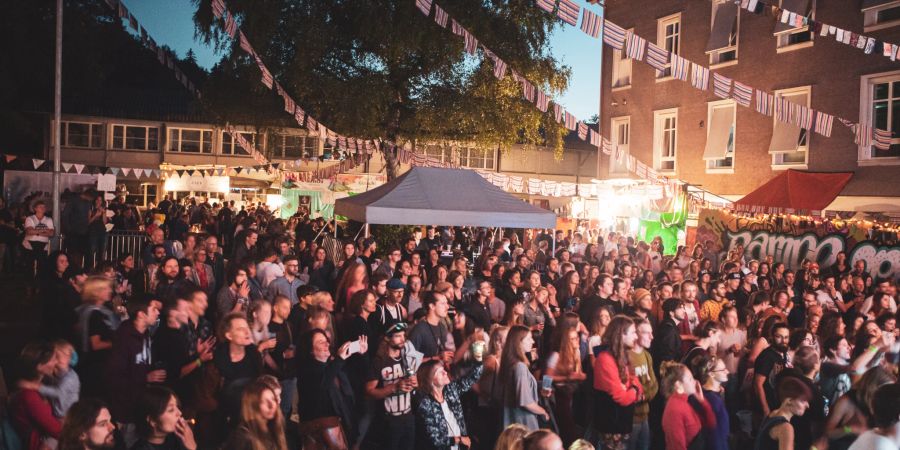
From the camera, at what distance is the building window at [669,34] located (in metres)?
22.8

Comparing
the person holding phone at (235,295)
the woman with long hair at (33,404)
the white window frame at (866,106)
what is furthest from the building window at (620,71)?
the woman with long hair at (33,404)

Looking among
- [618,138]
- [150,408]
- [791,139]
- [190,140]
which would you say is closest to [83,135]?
[190,140]

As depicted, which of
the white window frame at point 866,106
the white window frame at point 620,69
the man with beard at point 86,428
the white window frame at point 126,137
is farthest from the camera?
the white window frame at point 126,137

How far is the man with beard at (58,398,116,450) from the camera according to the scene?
3734 mm

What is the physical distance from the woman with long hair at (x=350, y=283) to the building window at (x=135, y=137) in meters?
32.5

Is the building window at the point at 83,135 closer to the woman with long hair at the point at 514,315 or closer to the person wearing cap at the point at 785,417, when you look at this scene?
the woman with long hair at the point at 514,315

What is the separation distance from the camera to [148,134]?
37312mm

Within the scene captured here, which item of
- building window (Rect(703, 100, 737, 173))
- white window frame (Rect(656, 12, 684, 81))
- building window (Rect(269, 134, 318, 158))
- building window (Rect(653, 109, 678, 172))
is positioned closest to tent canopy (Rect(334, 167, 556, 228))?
building window (Rect(703, 100, 737, 173))

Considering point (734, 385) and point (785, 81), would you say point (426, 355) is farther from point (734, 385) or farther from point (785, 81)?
point (785, 81)

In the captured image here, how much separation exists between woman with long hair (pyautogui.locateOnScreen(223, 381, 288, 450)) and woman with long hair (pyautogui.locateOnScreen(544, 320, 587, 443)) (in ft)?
8.79

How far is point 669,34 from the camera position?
23281 millimetres

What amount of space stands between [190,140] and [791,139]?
30.0 m

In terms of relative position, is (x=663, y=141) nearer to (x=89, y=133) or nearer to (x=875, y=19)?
(x=875, y=19)

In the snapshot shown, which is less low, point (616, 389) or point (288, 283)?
point (288, 283)
